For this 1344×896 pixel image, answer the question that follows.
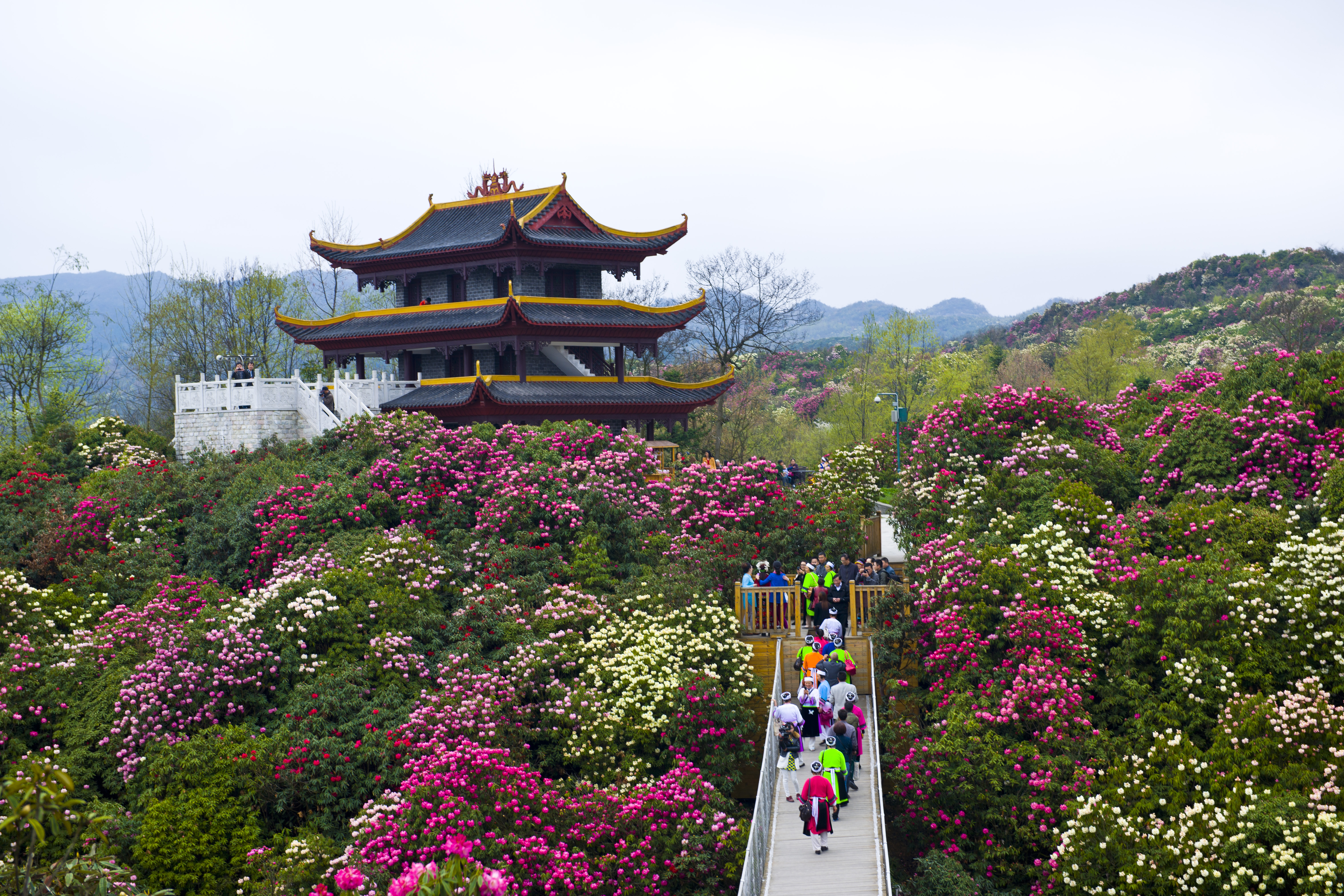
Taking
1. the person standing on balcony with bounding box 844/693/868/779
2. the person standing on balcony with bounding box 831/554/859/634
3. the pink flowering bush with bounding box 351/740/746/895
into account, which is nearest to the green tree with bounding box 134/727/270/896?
the pink flowering bush with bounding box 351/740/746/895

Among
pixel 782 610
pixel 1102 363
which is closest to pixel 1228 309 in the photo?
pixel 1102 363

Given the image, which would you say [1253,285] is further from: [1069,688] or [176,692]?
[176,692]

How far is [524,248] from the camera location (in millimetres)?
31234

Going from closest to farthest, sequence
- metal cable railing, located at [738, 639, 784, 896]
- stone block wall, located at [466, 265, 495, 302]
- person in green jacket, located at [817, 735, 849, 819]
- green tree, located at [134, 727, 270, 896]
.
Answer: metal cable railing, located at [738, 639, 784, 896]
person in green jacket, located at [817, 735, 849, 819]
green tree, located at [134, 727, 270, 896]
stone block wall, located at [466, 265, 495, 302]

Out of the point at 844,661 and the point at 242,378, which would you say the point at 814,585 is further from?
the point at 242,378

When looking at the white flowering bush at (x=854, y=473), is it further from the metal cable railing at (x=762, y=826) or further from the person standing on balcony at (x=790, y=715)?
the metal cable railing at (x=762, y=826)

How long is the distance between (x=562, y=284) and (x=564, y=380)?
364 centimetres

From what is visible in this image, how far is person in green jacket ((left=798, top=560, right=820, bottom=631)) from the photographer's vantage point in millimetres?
19547

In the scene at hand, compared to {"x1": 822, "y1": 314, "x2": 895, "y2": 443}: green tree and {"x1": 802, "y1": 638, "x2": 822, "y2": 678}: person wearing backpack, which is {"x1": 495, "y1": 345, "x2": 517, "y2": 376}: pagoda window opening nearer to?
{"x1": 802, "y1": 638, "x2": 822, "y2": 678}: person wearing backpack

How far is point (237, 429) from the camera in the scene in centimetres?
2917

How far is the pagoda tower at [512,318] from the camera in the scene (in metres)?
30.4

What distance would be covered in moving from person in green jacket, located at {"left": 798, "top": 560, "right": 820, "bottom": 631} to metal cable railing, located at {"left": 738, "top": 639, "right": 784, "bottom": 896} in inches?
136

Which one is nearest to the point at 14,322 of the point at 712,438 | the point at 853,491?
the point at 712,438

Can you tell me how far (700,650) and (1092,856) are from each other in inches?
275
